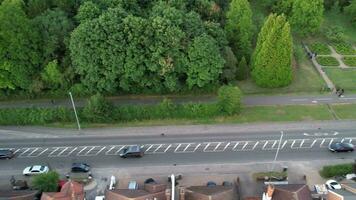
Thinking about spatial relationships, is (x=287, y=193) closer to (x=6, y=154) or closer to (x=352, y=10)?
(x=6, y=154)

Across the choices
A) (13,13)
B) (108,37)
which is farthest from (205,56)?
(13,13)

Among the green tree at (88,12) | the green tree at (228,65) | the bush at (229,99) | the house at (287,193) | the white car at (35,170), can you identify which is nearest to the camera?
the house at (287,193)

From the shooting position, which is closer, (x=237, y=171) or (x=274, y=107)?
(x=237, y=171)

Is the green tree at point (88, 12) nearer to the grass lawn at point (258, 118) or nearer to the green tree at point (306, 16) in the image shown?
the grass lawn at point (258, 118)

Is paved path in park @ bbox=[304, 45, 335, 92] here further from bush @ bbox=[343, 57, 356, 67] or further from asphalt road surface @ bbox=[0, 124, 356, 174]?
asphalt road surface @ bbox=[0, 124, 356, 174]

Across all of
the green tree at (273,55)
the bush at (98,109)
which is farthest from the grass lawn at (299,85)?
the bush at (98,109)

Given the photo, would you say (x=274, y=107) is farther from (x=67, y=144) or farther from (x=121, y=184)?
(x=67, y=144)

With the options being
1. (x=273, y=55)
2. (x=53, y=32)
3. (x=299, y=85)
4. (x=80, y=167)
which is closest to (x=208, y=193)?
(x=80, y=167)
